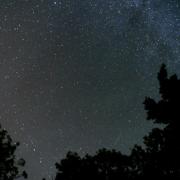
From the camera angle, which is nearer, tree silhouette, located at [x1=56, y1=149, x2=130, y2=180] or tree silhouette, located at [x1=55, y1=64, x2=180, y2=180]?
tree silhouette, located at [x1=55, y1=64, x2=180, y2=180]

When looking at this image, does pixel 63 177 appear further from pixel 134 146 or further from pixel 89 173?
pixel 134 146

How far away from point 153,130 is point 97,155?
5.15 metres

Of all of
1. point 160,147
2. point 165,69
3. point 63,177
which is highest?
point 165,69

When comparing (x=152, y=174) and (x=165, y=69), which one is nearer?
(x=152, y=174)

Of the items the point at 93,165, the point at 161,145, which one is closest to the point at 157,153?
the point at 161,145

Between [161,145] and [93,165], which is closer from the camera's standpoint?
[161,145]

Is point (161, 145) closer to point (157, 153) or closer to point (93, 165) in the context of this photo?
point (157, 153)

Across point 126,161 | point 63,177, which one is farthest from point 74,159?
point 126,161

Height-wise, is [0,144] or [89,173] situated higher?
[0,144]

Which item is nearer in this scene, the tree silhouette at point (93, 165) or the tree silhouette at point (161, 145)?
the tree silhouette at point (161, 145)

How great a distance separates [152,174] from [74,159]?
5.81 meters

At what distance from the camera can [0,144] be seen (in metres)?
20.0

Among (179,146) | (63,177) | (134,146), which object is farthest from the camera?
(63,177)

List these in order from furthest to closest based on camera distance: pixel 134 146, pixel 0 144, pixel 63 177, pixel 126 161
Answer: pixel 0 144, pixel 63 177, pixel 126 161, pixel 134 146
